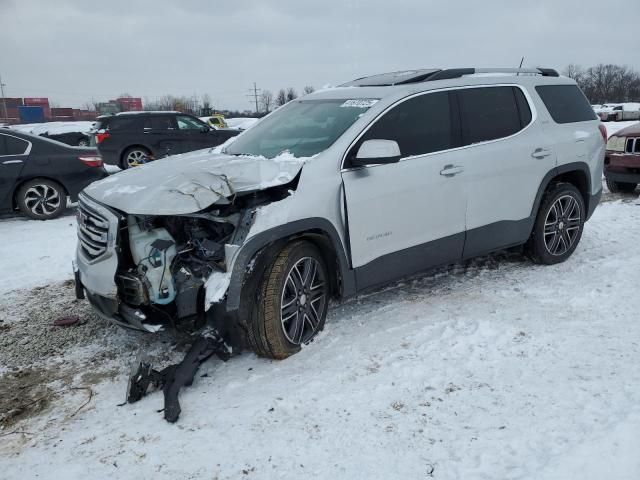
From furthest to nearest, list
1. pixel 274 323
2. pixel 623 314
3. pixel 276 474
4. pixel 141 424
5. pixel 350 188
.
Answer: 1. pixel 623 314
2. pixel 350 188
3. pixel 274 323
4. pixel 141 424
5. pixel 276 474

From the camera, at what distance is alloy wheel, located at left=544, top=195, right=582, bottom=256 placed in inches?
211

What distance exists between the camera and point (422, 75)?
4570 mm

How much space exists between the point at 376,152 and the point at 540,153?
2.15 metres

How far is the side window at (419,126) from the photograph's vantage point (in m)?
4.10

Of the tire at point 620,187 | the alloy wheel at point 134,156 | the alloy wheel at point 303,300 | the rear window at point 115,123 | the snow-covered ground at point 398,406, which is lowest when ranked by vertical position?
the snow-covered ground at point 398,406

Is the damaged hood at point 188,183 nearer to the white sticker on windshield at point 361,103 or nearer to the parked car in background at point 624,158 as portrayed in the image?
Result: the white sticker on windshield at point 361,103

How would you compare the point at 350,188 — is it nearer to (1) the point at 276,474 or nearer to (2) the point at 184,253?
(2) the point at 184,253

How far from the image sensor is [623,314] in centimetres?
415

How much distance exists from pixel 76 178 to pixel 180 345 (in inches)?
224

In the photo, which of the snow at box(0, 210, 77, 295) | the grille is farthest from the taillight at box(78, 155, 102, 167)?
the grille

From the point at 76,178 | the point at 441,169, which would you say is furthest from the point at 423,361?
the point at 76,178

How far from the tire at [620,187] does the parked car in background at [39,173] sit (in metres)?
8.86

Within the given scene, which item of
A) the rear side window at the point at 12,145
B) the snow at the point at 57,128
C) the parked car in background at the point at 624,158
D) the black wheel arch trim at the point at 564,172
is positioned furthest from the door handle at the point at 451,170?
the snow at the point at 57,128

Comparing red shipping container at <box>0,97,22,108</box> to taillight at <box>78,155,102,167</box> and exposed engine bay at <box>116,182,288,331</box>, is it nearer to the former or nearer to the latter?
taillight at <box>78,155,102,167</box>
